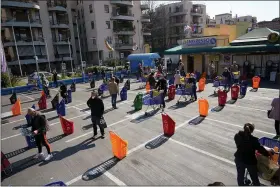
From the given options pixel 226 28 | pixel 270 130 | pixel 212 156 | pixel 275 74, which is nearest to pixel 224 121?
pixel 270 130

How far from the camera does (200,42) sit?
24.3m

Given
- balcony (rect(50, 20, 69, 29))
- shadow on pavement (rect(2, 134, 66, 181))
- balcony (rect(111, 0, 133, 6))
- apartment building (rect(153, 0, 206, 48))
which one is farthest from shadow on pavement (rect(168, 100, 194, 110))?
apartment building (rect(153, 0, 206, 48))

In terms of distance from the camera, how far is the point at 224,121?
32.6ft

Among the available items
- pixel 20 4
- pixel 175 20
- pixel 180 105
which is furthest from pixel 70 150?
pixel 175 20

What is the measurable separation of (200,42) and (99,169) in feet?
68.1

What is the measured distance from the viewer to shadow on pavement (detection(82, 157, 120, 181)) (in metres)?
6.34

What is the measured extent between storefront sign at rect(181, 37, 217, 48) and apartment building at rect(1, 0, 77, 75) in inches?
813

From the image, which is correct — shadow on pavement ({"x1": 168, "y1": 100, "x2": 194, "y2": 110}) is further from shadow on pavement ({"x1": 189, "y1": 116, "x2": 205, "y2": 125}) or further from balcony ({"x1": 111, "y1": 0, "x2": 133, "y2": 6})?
balcony ({"x1": 111, "y1": 0, "x2": 133, "y2": 6})

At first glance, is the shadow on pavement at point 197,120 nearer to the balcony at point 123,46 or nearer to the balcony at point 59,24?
the balcony at point 123,46

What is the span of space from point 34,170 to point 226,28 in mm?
29026

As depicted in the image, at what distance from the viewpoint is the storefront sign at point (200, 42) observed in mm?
23100

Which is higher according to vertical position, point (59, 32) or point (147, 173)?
point (59, 32)

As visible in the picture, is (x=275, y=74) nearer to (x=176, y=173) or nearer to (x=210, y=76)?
(x=210, y=76)

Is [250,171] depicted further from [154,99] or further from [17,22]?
[17,22]
